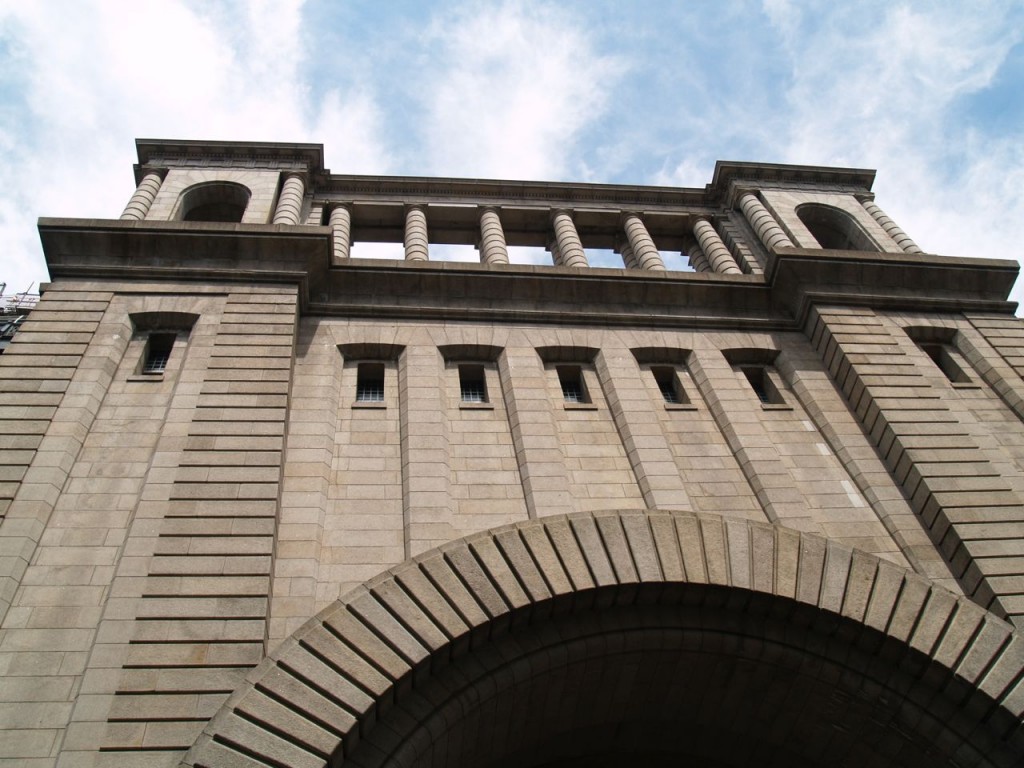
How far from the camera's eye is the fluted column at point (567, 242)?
23.9 meters

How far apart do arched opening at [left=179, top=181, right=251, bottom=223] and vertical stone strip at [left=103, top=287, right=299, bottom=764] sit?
853 cm

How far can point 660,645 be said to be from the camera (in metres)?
13.5

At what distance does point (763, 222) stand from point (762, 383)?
699 cm

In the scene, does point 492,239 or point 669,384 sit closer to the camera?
point 669,384

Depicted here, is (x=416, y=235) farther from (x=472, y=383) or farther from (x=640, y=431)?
(x=640, y=431)

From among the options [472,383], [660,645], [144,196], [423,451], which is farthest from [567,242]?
[660,645]

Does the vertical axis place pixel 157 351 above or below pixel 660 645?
above

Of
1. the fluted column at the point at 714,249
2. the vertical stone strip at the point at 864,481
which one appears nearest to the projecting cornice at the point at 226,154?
the fluted column at the point at 714,249

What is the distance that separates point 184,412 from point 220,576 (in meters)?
4.40

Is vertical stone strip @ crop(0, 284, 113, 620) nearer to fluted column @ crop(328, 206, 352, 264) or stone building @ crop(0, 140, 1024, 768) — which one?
stone building @ crop(0, 140, 1024, 768)

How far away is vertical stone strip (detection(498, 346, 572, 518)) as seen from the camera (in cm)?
1554

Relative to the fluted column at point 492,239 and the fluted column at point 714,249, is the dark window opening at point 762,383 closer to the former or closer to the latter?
the fluted column at point 714,249

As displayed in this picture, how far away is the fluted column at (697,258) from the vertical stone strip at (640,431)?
7.43 metres

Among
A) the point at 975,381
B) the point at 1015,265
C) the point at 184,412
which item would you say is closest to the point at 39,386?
the point at 184,412
